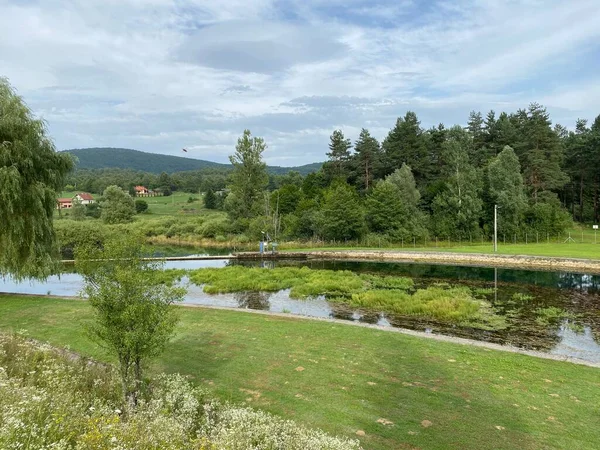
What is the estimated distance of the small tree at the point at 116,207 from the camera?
Answer: 2457 inches

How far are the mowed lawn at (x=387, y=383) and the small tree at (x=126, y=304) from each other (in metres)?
1.98

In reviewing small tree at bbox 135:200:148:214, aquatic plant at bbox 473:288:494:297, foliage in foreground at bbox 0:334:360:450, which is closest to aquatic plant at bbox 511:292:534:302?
aquatic plant at bbox 473:288:494:297

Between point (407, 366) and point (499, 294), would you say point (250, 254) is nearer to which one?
point (499, 294)

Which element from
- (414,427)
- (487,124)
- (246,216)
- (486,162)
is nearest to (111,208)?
(246,216)

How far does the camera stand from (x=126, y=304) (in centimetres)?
732

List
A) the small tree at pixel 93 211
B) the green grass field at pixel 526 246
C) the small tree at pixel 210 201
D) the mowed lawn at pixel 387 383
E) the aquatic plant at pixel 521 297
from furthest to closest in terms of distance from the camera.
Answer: the small tree at pixel 210 201 < the small tree at pixel 93 211 < the green grass field at pixel 526 246 < the aquatic plant at pixel 521 297 < the mowed lawn at pixel 387 383

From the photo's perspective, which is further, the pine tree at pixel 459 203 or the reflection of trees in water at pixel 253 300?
the pine tree at pixel 459 203

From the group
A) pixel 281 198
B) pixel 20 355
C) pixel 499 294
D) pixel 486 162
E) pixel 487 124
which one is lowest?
pixel 499 294

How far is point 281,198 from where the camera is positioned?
63.1 m

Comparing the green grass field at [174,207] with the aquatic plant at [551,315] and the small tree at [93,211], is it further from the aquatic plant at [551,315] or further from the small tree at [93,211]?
the aquatic plant at [551,315]

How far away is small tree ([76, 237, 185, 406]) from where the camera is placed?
23.8 ft

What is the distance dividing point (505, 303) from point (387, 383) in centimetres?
1342

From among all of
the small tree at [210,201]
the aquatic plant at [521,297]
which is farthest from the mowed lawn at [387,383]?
the small tree at [210,201]

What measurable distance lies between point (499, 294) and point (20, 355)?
21.2m
